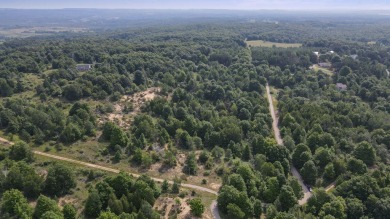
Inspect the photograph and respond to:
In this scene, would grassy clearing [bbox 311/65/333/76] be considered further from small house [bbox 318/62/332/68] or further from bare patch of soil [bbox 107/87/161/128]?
bare patch of soil [bbox 107/87/161/128]

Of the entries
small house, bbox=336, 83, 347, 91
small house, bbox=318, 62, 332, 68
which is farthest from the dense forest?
small house, bbox=318, 62, 332, 68

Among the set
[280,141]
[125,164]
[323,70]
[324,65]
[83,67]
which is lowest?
[280,141]

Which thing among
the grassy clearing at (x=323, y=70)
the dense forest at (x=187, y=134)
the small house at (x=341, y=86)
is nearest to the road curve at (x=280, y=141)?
the dense forest at (x=187, y=134)

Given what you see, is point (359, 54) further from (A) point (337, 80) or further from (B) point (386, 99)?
(B) point (386, 99)

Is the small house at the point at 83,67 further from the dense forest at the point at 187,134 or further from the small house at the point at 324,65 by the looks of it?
the small house at the point at 324,65

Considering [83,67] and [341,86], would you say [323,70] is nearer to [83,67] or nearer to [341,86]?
[341,86]

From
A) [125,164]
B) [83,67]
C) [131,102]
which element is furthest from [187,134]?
[83,67]

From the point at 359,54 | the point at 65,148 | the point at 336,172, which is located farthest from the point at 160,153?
the point at 359,54

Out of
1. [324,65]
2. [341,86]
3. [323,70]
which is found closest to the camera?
[341,86]
